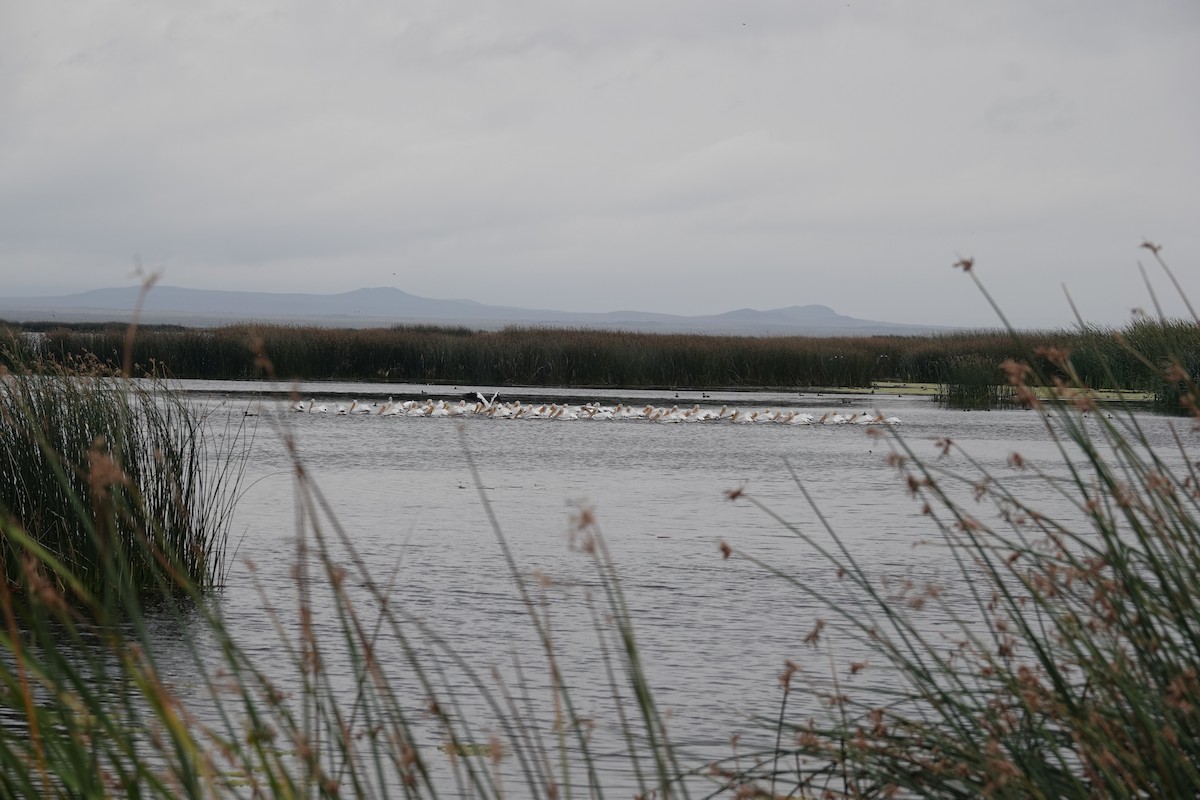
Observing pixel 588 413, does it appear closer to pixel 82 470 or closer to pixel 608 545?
pixel 608 545

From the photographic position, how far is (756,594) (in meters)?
8.97

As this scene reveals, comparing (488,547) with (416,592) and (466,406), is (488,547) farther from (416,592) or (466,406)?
(466,406)

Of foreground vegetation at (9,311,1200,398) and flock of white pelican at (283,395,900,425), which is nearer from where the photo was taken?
flock of white pelican at (283,395,900,425)

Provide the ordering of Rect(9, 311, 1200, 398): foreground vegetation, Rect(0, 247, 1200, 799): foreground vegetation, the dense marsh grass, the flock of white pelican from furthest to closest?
Rect(9, 311, 1200, 398): foreground vegetation < the flock of white pelican < the dense marsh grass < Rect(0, 247, 1200, 799): foreground vegetation

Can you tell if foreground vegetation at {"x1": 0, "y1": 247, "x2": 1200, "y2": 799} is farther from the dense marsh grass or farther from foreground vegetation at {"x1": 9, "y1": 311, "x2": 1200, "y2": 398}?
foreground vegetation at {"x1": 9, "y1": 311, "x2": 1200, "y2": 398}

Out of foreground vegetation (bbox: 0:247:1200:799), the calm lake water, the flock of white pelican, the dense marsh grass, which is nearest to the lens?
foreground vegetation (bbox: 0:247:1200:799)

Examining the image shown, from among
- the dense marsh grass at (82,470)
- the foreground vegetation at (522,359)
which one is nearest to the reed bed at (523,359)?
the foreground vegetation at (522,359)

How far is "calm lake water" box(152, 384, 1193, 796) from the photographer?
6352 mm

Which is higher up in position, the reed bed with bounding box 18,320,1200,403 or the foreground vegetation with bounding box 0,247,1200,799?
the reed bed with bounding box 18,320,1200,403


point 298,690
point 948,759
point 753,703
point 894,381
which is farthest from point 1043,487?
point 894,381

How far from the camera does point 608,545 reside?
10.9 metres

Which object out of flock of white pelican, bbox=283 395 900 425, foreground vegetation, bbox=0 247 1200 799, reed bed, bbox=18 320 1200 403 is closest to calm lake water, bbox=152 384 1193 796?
foreground vegetation, bbox=0 247 1200 799

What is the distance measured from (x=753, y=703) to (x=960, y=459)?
1331 cm

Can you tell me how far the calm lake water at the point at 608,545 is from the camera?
250 inches
